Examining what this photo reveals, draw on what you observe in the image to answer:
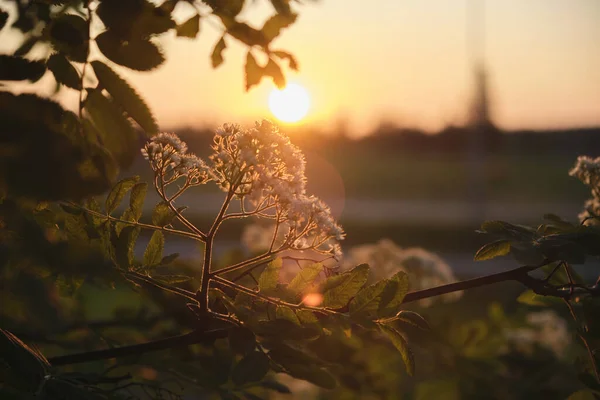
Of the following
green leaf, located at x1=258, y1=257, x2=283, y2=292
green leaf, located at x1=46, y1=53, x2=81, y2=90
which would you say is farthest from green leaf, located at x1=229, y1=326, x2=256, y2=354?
green leaf, located at x1=46, y1=53, x2=81, y2=90

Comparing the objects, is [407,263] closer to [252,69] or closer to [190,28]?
[252,69]

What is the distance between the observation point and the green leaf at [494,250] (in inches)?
53.9

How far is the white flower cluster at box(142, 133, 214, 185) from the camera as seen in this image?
1335 millimetres

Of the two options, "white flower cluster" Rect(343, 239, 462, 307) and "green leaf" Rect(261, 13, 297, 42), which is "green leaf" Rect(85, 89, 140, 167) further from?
"white flower cluster" Rect(343, 239, 462, 307)

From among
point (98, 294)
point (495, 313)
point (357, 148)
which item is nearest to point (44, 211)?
point (495, 313)

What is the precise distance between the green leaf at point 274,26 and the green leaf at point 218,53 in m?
0.10

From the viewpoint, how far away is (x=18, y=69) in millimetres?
1296

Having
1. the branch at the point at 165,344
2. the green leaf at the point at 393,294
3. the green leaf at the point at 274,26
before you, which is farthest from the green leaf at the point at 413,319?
the green leaf at the point at 274,26

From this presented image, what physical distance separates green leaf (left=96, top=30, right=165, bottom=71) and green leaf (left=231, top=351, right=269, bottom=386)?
588mm

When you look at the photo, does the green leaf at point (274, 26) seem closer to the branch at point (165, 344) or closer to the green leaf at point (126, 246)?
the green leaf at point (126, 246)

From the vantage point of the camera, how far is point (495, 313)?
3.06 m

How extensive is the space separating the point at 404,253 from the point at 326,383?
1852mm

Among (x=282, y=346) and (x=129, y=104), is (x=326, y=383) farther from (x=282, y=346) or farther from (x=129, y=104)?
(x=129, y=104)

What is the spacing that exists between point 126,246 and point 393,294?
49 centimetres
